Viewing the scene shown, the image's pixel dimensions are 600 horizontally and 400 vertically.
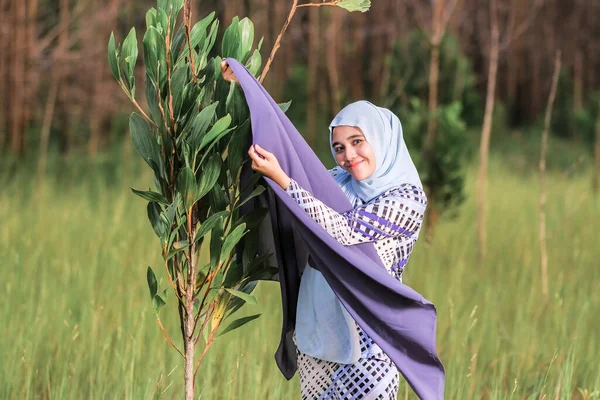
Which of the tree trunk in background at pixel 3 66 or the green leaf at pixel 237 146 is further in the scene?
the tree trunk in background at pixel 3 66

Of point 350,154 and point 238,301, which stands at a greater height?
point 350,154

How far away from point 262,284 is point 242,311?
49cm

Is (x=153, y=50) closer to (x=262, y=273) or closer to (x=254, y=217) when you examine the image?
(x=254, y=217)

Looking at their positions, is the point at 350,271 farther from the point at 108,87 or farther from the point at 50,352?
the point at 108,87

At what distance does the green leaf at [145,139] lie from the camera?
1.86 meters

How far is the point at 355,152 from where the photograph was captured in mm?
1958

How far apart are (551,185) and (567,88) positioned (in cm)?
882

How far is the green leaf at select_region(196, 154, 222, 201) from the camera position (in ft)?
6.02

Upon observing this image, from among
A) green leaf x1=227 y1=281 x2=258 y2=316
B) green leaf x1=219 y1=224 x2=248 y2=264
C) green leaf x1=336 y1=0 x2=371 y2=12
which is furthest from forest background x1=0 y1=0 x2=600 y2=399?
green leaf x1=336 y1=0 x2=371 y2=12

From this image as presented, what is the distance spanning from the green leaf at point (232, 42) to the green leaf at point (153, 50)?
0.52 feet

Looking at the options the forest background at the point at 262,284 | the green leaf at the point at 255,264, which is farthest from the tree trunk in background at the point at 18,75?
the green leaf at the point at 255,264

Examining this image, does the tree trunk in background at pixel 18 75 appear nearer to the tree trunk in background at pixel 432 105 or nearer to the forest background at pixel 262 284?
the forest background at pixel 262 284

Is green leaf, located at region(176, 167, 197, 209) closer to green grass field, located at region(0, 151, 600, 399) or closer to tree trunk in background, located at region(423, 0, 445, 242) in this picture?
green grass field, located at region(0, 151, 600, 399)

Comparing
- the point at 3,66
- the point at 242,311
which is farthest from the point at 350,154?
the point at 3,66
